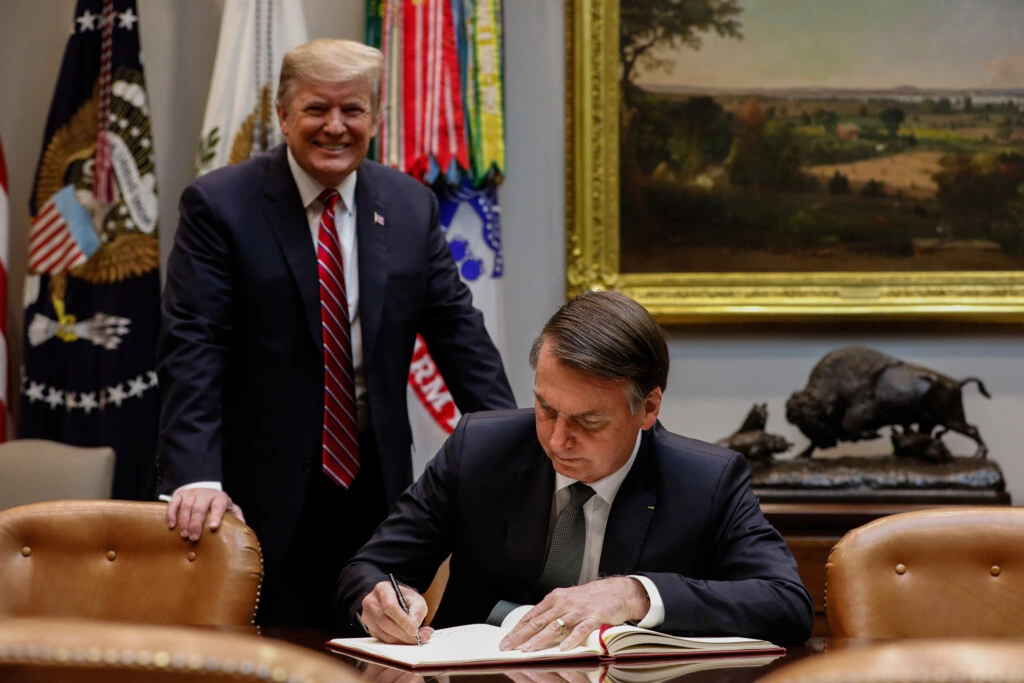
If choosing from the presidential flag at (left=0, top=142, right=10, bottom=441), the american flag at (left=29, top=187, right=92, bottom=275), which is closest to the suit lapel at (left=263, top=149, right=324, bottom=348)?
the american flag at (left=29, top=187, right=92, bottom=275)

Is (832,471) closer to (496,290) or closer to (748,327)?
(748,327)

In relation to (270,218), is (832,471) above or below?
below

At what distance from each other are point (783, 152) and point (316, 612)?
2669 mm

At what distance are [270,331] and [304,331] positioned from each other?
8 centimetres

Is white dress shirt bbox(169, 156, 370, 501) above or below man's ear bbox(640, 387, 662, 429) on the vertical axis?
above

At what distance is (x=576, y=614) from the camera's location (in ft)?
6.19

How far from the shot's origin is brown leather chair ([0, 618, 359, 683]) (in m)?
0.94

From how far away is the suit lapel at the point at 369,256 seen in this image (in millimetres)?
2980

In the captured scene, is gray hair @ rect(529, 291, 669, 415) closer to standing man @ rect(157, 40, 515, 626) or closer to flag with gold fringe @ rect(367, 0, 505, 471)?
standing man @ rect(157, 40, 515, 626)

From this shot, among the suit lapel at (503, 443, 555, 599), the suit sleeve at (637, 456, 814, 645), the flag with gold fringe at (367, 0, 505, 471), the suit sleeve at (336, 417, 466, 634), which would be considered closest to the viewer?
the suit sleeve at (637, 456, 814, 645)

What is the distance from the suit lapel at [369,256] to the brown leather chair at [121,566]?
721 mm

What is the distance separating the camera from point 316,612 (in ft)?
10.0

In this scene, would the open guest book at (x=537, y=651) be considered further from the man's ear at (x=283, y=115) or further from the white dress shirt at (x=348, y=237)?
the man's ear at (x=283, y=115)

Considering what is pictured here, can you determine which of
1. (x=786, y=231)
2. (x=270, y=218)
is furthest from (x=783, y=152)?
(x=270, y=218)
